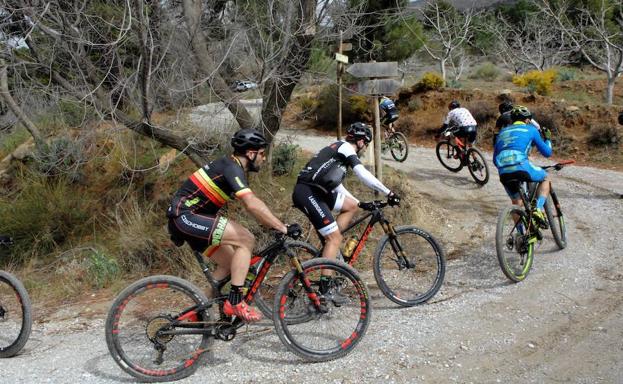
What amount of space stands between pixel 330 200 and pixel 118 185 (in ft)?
23.4

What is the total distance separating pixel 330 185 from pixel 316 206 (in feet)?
0.90

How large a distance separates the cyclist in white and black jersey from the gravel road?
1050mm

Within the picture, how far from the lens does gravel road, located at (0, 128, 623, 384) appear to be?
4.66m

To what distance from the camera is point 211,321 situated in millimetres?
4719

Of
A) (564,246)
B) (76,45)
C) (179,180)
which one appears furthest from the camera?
(179,180)

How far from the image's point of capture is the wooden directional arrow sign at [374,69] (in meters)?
9.20

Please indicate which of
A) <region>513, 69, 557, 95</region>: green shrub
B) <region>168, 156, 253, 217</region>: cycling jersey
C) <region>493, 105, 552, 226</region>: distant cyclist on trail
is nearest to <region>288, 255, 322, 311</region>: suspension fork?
<region>168, 156, 253, 217</region>: cycling jersey

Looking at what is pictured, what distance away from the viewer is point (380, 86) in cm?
927

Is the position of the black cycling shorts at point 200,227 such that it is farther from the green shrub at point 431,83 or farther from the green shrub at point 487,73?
the green shrub at point 487,73

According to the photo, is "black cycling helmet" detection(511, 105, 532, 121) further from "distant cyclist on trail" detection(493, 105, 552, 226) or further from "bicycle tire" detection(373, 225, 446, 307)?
"bicycle tire" detection(373, 225, 446, 307)

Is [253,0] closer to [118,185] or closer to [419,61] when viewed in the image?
[118,185]

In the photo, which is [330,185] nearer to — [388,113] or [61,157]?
[61,157]

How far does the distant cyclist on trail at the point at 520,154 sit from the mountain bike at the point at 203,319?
10.2 ft

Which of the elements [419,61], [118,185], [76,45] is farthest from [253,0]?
[419,61]
